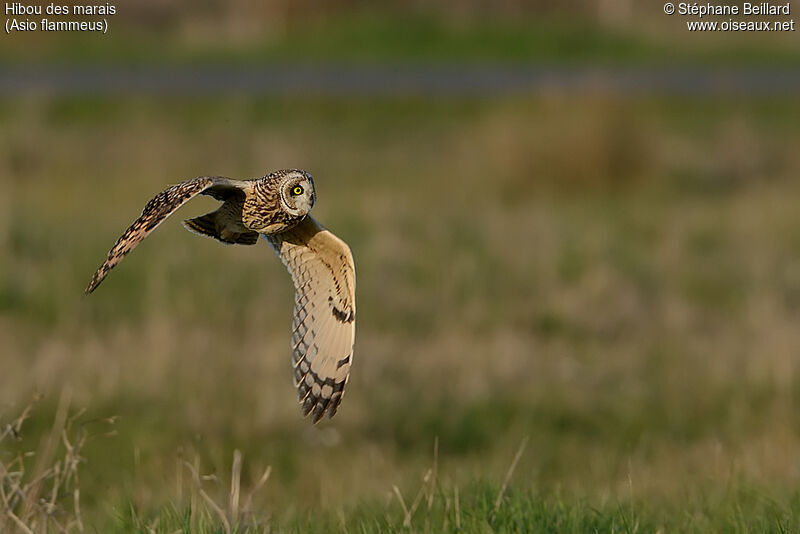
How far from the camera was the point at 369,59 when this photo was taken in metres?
27.0

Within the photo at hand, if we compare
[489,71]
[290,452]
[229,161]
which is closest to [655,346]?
[290,452]

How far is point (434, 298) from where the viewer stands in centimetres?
955

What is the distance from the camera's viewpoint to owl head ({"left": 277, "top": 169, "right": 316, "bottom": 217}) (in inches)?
143

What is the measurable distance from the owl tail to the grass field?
595 mm

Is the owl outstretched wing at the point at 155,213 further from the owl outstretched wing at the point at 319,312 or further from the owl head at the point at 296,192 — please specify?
the owl outstretched wing at the point at 319,312

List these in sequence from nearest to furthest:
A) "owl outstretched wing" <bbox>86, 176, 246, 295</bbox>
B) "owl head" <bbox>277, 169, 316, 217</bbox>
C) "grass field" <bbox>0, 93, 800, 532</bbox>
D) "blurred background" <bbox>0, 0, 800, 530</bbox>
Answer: "owl outstretched wing" <bbox>86, 176, 246, 295</bbox> < "owl head" <bbox>277, 169, 316, 217</bbox> < "grass field" <bbox>0, 93, 800, 532</bbox> < "blurred background" <bbox>0, 0, 800, 530</bbox>

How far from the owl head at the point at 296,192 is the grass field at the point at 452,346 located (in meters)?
0.84

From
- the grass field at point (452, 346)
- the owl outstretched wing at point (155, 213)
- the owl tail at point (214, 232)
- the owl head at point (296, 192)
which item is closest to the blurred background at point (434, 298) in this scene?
the grass field at point (452, 346)

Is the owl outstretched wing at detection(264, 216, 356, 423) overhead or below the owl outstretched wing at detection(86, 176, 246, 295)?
below

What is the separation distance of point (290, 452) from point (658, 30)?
81.7 feet

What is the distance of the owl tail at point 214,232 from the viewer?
12.6ft

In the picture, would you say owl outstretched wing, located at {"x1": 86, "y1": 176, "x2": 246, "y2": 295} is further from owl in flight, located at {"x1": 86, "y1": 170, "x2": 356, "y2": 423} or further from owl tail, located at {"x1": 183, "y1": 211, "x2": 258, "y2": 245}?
owl tail, located at {"x1": 183, "y1": 211, "x2": 258, "y2": 245}

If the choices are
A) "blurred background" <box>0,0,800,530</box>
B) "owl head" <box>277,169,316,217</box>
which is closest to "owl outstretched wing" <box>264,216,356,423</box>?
"owl head" <box>277,169,316,217</box>

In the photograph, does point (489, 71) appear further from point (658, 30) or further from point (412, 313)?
point (412, 313)
